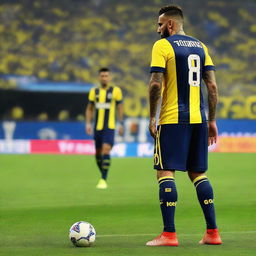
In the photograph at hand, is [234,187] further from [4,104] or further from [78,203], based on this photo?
[4,104]


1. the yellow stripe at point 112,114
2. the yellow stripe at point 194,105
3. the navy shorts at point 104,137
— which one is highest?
the yellow stripe at point 112,114

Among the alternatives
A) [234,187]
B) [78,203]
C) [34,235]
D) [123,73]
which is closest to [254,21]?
[123,73]

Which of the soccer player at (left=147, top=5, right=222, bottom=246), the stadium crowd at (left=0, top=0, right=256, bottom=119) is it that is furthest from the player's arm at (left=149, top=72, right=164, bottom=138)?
the stadium crowd at (left=0, top=0, right=256, bottom=119)

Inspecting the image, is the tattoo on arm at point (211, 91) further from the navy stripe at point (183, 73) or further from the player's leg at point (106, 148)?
the player's leg at point (106, 148)

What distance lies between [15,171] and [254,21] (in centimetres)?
1896

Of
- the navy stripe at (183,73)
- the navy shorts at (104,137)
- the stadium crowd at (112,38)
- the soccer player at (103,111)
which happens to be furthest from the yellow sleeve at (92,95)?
the stadium crowd at (112,38)

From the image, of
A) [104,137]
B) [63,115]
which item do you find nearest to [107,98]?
[104,137]

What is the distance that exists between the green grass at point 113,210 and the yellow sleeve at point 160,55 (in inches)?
59.5

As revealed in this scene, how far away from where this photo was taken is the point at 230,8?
33.3 meters

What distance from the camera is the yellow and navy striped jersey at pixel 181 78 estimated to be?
6.42m

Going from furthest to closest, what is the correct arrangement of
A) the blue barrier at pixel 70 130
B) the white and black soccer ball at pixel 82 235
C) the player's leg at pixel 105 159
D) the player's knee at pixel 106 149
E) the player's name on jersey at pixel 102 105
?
the blue barrier at pixel 70 130 < the player's name on jersey at pixel 102 105 < the player's knee at pixel 106 149 < the player's leg at pixel 105 159 < the white and black soccer ball at pixel 82 235

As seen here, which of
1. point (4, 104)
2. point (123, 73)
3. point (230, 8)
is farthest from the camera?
point (230, 8)

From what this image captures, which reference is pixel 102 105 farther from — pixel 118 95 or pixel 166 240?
pixel 166 240

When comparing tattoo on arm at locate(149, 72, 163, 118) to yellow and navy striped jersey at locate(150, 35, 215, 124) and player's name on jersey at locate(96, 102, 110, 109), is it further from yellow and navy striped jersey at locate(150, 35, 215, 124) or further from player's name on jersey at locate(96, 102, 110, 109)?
player's name on jersey at locate(96, 102, 110, 109)
